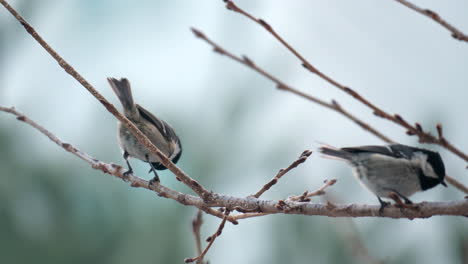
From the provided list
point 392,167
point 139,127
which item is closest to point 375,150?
point 392,167

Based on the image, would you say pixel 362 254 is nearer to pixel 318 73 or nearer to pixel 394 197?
pixel 394 197

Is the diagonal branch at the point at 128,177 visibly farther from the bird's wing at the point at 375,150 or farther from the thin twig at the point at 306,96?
the bird's wing at the point at 375,150

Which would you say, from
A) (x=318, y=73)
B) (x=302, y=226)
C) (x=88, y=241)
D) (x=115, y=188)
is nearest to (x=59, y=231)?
(x=88, y=241)

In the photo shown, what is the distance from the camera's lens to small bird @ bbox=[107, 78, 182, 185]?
9.95 feet

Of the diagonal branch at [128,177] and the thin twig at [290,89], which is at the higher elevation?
the thin twig at [290,89]

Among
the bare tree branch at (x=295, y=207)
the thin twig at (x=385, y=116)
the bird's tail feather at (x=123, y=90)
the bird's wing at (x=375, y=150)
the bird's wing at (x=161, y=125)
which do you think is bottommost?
the bird's wing at (x=375, y=150)

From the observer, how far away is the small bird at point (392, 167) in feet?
7.42

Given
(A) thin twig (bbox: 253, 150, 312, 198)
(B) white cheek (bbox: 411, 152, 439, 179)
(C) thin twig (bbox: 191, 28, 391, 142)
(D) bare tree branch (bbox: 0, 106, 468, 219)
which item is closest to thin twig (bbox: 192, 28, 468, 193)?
(C) thin twig (bbox: 191, 28, 391, 142)

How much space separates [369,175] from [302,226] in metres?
2.61

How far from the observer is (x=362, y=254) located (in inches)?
45.6

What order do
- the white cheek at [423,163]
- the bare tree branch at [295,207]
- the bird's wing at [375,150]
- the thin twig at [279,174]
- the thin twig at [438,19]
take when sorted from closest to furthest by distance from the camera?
the thin twig at [438,19] → the bare tree branch at [295,207] → the thin twig at [279,174] → the white cheek at [423,163] → the bird's wing at [375,150]

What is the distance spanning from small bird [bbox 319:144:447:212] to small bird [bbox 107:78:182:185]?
1.09 metres

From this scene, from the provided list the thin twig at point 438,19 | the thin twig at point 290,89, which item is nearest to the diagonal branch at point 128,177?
the thin twig at point 290,89

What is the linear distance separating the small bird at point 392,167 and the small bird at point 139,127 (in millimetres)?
1090
